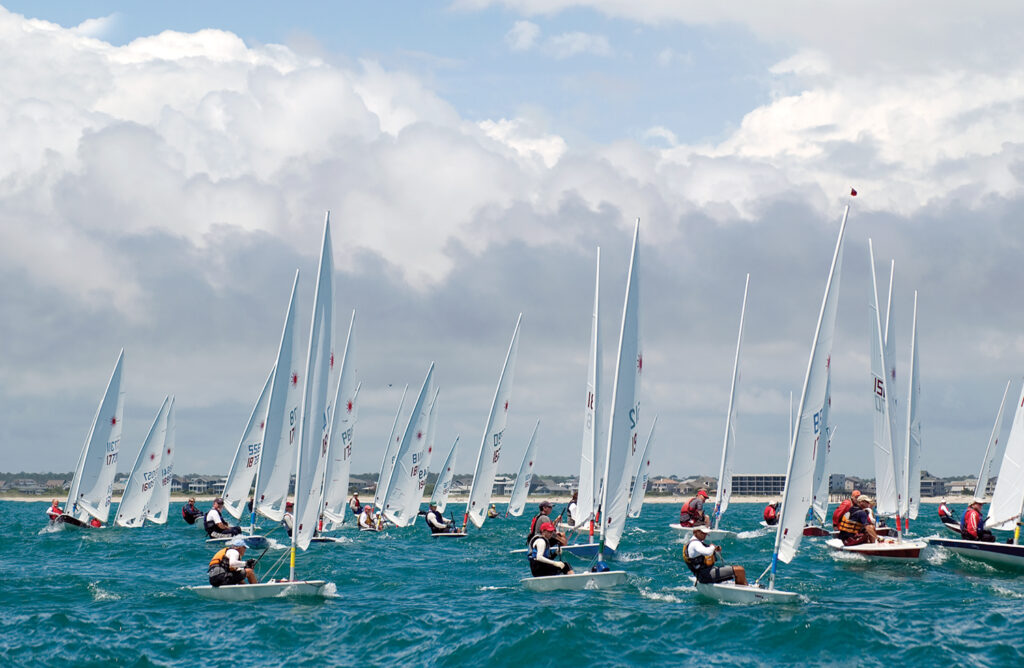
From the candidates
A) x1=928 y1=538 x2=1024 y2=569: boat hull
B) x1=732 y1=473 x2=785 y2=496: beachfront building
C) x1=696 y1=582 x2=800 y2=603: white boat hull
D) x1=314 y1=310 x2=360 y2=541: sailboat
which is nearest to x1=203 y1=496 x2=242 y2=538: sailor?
x1=314 y1=310 x2=360 y2=541: sailboat

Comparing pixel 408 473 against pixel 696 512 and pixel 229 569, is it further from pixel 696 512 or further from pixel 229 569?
pixel 229 569

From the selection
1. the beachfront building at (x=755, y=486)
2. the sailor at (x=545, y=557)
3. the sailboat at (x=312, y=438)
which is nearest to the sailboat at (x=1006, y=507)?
the sailor at (x=545, y=557)

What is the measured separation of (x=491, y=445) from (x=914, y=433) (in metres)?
17.8

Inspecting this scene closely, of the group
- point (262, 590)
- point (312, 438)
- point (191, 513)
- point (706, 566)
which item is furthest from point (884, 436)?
point (191, 513)

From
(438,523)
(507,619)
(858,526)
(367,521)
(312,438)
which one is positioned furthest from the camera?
(367,521)

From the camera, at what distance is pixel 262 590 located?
77.6 feet

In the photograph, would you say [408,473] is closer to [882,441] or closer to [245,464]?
[245,464]

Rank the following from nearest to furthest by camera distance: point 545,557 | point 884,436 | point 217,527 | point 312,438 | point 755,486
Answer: point 312,438 → point 545,557 → point 884,436 → point 217,527 → point 755,486

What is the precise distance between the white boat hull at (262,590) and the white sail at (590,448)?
963 cm

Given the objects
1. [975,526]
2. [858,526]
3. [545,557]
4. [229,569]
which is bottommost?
[229,569]

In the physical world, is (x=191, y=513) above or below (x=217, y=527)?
below

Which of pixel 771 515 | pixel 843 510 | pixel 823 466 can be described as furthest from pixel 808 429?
pixel 771 515

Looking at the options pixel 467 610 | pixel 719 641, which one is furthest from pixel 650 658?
pixel 467 610

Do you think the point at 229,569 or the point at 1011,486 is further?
the point at 1011,486
